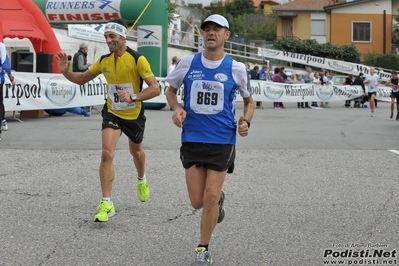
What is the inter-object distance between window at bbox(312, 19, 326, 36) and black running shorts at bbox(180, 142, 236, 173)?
64.6 m

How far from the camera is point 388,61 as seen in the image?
5662 centimetres

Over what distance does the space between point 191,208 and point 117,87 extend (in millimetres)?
1468

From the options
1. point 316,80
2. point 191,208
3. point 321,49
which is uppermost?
point 321,49

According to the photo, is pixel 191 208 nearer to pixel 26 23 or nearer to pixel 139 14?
pixel 26 23

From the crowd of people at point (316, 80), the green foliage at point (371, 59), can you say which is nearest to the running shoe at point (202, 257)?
the crowd of people at point (316, 80)

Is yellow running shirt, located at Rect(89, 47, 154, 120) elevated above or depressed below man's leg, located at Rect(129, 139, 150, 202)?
above

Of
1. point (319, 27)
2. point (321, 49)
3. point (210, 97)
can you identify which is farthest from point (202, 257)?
point (319, 27)

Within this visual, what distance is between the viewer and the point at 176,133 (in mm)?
14844

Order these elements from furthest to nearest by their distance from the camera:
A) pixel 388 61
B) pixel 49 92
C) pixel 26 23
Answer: pixel 388 61 < pixel 26 23 < pixel 49 92

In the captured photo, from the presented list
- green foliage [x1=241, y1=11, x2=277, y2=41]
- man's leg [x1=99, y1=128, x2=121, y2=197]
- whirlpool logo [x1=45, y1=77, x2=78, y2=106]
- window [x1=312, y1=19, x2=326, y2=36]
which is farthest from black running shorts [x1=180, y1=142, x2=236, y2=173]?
green foliage [x1=241, y1=11, x2=277, y2=41]

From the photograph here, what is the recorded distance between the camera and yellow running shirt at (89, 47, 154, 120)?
6.75m

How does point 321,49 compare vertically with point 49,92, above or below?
above

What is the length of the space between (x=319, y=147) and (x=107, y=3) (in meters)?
11.8

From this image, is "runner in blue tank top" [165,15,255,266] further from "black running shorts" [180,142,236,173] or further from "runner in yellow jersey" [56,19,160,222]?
"runner in yellow jersey" [56,19,160,222]
